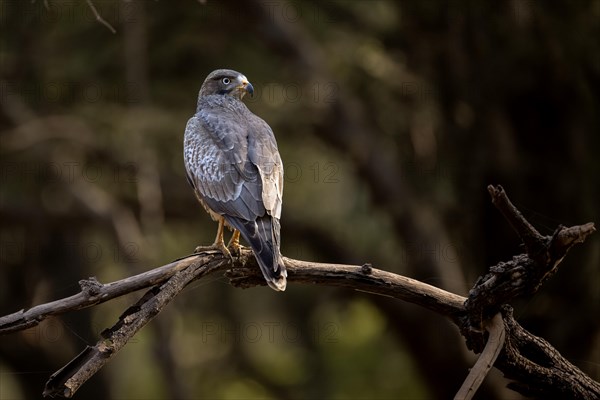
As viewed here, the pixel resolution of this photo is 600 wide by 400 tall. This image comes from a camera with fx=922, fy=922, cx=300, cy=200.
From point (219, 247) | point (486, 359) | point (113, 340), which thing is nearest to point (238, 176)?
point (219, 247)

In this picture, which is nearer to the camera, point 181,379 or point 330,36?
point 181,379

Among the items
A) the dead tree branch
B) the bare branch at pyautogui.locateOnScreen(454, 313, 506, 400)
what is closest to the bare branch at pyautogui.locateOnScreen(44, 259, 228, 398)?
the dead tree branch

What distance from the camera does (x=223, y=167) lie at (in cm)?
607

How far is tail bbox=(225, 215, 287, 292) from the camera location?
15.8 feet

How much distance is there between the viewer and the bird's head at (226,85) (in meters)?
7.30

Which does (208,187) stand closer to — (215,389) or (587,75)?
(587,75)

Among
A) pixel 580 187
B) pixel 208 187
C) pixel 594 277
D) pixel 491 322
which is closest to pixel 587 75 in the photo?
pixel 580 187

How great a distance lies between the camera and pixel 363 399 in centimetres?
1410

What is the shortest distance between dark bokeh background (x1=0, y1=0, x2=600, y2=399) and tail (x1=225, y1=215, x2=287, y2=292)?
Answer: 445cm

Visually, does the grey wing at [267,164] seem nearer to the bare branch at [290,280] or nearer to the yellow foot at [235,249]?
the yellow foot at [235,249]

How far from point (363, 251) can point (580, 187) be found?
321cm

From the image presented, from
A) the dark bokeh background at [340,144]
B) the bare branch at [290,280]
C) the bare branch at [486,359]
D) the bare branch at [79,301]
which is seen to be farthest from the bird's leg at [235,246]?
the dark bokeh background at [340,144]

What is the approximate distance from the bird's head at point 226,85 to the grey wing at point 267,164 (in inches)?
30.4

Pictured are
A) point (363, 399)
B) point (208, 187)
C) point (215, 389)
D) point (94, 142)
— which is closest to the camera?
point (208, 187)
